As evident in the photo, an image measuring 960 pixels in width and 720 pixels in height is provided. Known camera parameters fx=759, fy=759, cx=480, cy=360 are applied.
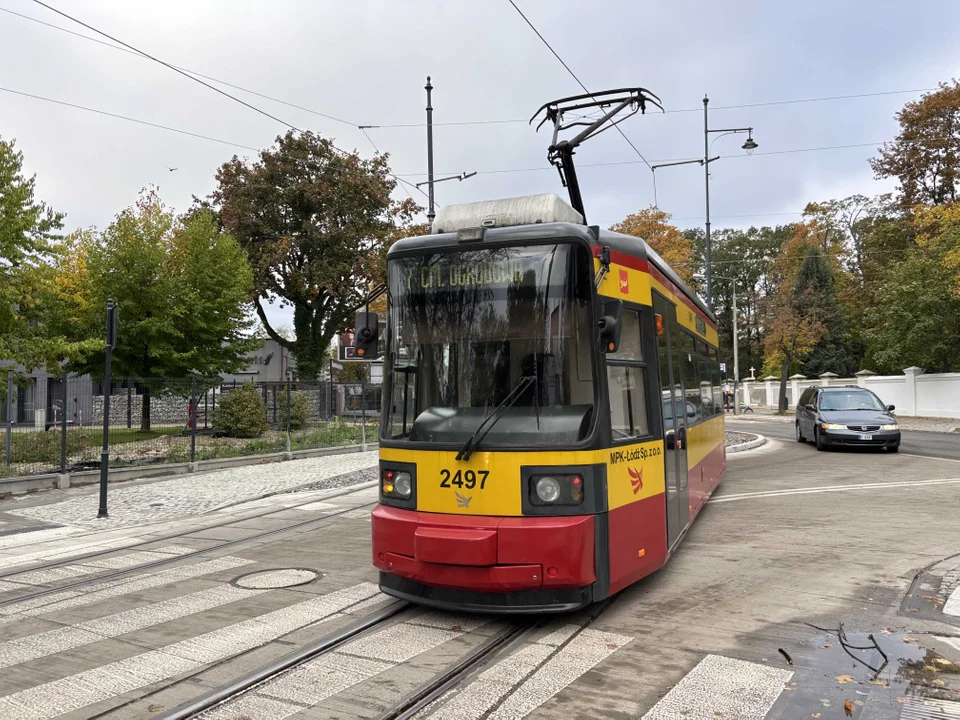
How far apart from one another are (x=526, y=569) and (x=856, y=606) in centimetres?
279

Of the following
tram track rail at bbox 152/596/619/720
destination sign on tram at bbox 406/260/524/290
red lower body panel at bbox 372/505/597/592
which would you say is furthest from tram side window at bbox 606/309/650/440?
tram track rail at bbox 152/596/619/720

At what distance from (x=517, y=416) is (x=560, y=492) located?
0.62m

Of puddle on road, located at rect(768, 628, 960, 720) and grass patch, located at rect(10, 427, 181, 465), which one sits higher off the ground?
grass patch, located at rect(10, 427, 181, 465)

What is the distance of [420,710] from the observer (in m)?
4.05

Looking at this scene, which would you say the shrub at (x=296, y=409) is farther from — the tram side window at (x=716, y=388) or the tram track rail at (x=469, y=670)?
the tram track rail at (x=469, y=670)

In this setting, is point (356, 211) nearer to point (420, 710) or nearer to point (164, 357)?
point (164, 357)

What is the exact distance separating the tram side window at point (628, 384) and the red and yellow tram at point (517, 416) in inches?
0.7

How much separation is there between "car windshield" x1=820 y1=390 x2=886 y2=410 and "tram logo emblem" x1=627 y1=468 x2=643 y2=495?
15262 mm

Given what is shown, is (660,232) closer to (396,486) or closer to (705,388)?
(705,388)

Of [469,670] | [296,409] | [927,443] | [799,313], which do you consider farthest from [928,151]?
[469,670]

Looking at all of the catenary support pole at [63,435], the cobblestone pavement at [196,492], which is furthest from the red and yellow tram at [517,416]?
the catenary support pole at [63,435]

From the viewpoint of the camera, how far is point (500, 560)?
17.0ft

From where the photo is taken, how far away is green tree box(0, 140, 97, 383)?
50.8 ft

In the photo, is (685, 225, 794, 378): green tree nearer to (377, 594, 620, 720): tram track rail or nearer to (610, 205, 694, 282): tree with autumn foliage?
(610, 205, 694, 282): tree with autumn foliage
